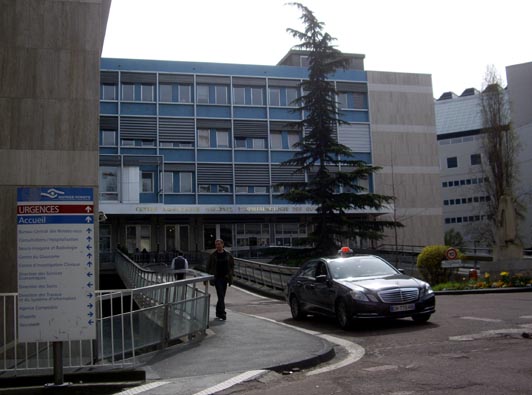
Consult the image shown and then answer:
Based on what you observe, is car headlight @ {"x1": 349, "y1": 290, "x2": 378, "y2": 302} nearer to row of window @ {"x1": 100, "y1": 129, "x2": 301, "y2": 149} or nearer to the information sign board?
the information sign board

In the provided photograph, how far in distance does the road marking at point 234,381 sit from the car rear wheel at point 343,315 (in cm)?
430

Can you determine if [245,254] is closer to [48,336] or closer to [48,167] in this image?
[48,167]

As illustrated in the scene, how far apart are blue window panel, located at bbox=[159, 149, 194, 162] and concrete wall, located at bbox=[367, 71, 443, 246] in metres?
15.8

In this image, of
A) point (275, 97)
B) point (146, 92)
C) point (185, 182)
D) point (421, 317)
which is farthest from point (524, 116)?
point (421, 317)

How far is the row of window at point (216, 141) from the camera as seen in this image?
Answer: 45.6 meters

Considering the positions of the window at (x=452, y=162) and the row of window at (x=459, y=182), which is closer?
the row of window at (x=459, y=182)

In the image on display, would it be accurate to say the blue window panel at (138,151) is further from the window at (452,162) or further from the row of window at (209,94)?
the window at (452,162)

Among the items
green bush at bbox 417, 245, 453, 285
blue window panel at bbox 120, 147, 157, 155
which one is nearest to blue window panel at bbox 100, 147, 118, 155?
blue window panel at bbox 120, 147, 157, 155

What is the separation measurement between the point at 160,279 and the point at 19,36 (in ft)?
25.0

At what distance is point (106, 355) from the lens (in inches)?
339

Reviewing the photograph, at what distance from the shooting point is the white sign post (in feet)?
22.2

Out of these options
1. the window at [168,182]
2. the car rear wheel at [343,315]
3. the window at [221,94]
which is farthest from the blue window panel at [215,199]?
the car rear wheel at [343,315]

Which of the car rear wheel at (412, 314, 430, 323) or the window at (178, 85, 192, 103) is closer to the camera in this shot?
the car rear wheel at (412, 314, 430, 323)

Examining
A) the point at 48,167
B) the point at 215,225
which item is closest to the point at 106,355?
the point at 48,167
